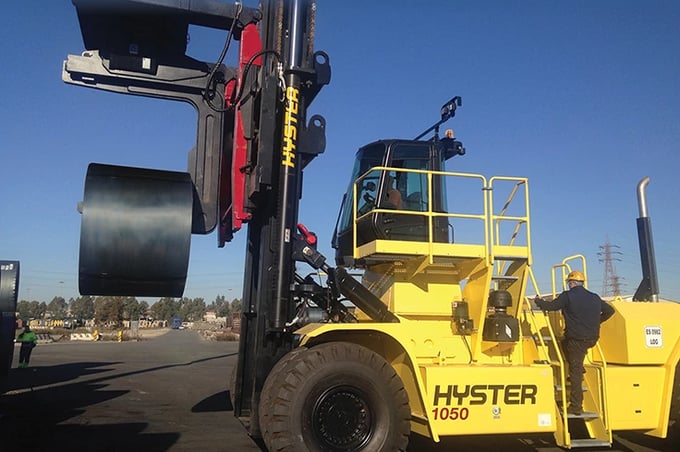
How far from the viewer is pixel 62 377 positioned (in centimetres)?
1566

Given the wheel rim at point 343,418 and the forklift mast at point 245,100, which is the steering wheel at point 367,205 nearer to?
the forklift mast at point 245,100

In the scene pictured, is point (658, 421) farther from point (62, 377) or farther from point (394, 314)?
point (62, 377)

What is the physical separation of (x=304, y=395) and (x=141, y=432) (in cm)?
388

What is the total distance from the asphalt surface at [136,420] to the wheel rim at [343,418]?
75.7 inches

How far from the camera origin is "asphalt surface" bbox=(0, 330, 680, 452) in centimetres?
730

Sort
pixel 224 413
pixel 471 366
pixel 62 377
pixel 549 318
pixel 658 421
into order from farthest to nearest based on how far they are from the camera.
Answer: pixel 62 377 → pixel 224 413 → pixel 549 318 → pixel 658 421 → pixel 471 366

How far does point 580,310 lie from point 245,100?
4.79 m

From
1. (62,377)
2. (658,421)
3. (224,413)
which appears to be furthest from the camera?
(62,377)

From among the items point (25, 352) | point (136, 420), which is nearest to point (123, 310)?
point (25, 352)

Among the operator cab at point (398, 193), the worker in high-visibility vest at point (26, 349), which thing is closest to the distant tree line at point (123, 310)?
the worker in high-visibility vest at point (26, 349)

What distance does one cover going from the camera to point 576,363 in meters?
6.62

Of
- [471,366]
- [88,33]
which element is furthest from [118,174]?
[471,366]

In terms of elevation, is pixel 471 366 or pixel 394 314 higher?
pixel 394 314

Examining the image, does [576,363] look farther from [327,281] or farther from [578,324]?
[327,281]
